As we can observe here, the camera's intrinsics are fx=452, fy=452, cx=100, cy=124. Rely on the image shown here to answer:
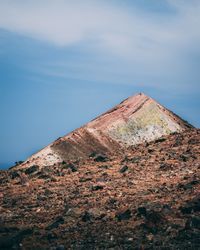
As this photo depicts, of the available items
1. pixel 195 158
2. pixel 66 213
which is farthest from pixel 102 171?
pixel 66 213

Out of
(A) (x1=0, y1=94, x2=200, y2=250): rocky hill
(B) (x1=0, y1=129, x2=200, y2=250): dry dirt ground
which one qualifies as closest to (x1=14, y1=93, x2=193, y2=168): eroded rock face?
(A) (x1=0, y1=94, x2=200, y2=250): rocky hill

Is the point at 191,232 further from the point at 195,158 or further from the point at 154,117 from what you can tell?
the point at 154,117

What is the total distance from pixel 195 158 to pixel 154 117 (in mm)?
6064

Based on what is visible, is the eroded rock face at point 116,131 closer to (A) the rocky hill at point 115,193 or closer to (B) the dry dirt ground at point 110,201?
(A) the rocky hill at point 115,193

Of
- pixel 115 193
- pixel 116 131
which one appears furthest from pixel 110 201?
pixel 116 131

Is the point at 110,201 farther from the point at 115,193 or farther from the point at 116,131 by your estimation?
the point at 116,131

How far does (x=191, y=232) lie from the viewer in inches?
416

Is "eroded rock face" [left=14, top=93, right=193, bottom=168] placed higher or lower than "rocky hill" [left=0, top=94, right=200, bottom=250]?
higher

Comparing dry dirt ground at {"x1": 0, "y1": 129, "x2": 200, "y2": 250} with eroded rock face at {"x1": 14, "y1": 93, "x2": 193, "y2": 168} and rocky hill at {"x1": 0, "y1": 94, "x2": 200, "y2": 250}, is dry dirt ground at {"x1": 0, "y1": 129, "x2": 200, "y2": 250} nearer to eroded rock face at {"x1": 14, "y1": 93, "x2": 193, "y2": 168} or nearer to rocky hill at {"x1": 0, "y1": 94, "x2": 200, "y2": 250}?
rocky hill at {"x1": 0, "y1": 94, "x2": 200, "y2": 250}

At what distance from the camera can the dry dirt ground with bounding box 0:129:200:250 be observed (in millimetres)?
10859

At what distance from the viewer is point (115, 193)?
1455 cm

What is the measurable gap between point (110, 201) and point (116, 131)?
9247mm

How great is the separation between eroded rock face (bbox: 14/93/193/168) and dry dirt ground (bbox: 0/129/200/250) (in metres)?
0.96

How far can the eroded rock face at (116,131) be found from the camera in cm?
2133
